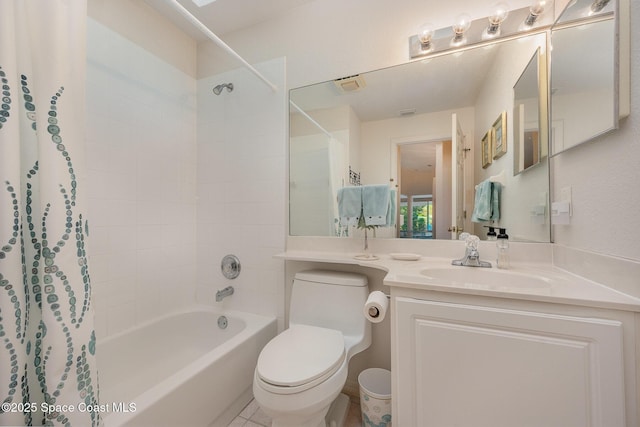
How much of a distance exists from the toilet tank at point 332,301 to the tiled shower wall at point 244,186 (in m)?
0.27

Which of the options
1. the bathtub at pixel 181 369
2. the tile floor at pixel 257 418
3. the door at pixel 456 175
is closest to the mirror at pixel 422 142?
the door at pixel 456 175

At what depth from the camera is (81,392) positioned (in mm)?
751

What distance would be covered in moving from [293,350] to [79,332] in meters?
0.75

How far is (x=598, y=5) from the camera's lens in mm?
858

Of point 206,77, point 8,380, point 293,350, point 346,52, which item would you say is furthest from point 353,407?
point 206,77

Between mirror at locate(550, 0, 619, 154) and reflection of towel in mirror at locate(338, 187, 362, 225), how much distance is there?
0.91 m

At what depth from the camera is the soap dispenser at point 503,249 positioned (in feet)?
3.76

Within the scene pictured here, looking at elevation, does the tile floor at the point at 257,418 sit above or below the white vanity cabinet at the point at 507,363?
below

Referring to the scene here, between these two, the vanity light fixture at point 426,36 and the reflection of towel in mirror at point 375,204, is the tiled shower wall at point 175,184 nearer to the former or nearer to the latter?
the reflection of towel in mirror at point 375,204

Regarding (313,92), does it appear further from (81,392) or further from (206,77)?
(81,392)

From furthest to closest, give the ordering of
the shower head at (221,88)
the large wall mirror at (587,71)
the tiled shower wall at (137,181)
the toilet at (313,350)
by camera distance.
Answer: the shower head at (221,88)
the tiled shower wall at (137,181)
the toilet at (313,350)
the large wall mirror at (587,71)

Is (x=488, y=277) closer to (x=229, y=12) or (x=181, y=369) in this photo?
(x=181, y=369)

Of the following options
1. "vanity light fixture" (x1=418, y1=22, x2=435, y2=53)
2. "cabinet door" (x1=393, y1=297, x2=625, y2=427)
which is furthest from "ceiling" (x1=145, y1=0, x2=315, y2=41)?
"cabinet door" (x1=393, y1=297, x2=625, y2=427)

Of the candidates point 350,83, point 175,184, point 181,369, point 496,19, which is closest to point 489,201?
point 496,19
